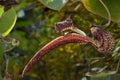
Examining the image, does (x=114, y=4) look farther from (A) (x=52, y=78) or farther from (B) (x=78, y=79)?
(A) (x=52, y=78)

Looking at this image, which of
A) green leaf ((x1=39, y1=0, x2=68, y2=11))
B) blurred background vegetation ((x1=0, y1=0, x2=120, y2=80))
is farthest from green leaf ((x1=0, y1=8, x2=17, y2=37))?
blurred background vegetation ((x1=0, y1=0, x2=120, y2=80))

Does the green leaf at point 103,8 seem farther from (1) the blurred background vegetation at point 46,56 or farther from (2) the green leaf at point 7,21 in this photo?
(1) the blurred background vegetation at point 46,56

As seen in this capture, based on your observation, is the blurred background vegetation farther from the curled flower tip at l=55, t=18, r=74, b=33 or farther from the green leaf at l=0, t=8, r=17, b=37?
the curled flower tip at l=55, t=18, r=74, b=33

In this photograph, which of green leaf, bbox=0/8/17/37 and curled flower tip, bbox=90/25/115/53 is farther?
green leaf, bbox=0/8/17/37

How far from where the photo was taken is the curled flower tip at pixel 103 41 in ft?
2.34

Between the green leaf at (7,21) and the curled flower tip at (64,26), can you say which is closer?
the curled flower tip at (64,26)

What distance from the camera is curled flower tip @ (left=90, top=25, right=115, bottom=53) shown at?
2.34 feet

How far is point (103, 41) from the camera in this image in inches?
28.1

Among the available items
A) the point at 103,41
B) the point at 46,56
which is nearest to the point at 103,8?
the point at 103,41

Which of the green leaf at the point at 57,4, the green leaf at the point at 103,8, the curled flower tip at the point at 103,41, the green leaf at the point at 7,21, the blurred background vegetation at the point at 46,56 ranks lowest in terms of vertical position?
the blurred background vegetation at the point at 46,56

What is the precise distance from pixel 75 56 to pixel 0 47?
3.00 feet

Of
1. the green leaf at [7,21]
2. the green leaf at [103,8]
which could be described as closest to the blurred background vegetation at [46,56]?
the green leaf at [7,21]

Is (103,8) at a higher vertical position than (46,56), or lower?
higher

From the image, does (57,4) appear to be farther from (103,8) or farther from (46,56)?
(46,56)
